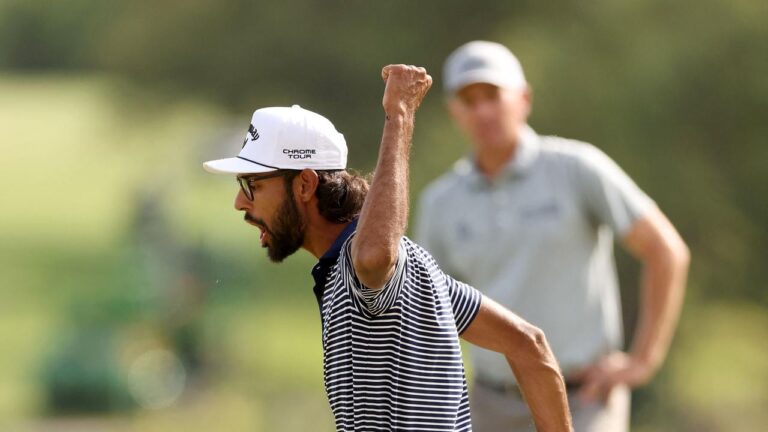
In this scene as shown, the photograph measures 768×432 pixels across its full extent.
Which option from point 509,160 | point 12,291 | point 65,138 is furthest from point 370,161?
point 65,138

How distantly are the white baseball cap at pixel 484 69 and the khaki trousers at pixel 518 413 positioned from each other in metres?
1.27

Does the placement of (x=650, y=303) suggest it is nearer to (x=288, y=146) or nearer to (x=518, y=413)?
(x=518, y=413)

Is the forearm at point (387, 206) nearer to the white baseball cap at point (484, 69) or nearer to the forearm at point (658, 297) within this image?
the forearm at point (658, 297)

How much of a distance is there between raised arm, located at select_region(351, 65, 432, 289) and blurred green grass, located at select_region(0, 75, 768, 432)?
25.9 ft

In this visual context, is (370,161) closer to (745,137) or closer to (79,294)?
(745,137)

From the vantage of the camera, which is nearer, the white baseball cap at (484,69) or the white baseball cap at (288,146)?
the white baseball cap at (288,146)

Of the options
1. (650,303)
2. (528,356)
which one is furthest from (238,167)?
(650,303)

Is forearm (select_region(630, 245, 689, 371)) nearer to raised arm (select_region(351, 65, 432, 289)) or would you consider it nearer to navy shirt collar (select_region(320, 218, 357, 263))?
navy shirt collar (select_region(320, 218, 357, 263))

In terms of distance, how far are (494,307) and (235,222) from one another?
24.0 m

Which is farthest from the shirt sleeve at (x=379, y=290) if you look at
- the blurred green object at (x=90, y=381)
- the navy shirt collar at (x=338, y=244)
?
the blurred green object at (x=90, y=381)

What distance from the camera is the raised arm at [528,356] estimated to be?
4.21 m

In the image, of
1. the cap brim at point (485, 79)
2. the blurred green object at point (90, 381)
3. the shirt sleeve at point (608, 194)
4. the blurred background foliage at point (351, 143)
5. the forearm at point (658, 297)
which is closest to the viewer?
the shirt sleeve at point (608, 194)

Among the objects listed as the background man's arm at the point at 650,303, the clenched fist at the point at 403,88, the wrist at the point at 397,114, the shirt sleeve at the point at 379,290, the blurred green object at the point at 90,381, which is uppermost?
the clenched fist at the point at 403,88

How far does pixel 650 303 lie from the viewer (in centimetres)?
668
